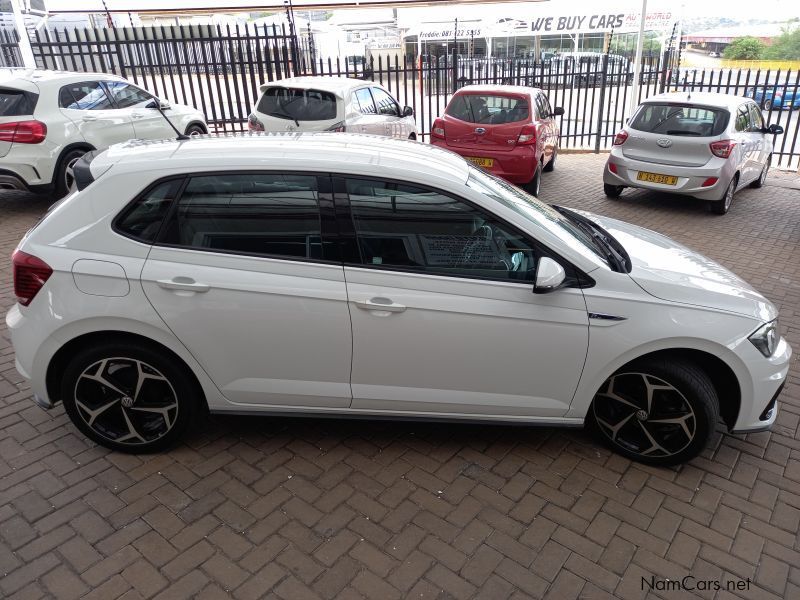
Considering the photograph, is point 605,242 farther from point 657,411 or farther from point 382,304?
point 382,304

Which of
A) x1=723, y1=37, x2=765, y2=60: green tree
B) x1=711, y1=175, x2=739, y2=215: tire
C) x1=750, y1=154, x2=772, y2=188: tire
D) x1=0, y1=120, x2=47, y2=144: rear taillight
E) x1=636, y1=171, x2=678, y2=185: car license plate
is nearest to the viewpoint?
x1=0, y1=120, x2=47, y2=144: rear taillight

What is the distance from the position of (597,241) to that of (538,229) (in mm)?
679

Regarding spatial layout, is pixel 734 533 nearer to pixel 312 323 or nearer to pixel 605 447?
pixel 605 447

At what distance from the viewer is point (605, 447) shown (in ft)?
11.1

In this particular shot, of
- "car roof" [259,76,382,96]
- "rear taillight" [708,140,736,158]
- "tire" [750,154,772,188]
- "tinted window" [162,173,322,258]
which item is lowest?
"tire" [750,154,772,188]

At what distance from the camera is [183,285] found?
287 cm

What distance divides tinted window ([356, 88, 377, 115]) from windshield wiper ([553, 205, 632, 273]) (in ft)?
18.3

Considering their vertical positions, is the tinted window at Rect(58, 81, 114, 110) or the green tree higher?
the tinted window at Rect(58, 81, 114, 110)

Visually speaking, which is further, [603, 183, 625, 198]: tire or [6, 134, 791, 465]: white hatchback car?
[603, 183, 625, 198]: tire

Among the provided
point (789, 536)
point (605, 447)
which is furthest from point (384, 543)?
point (789, 536)

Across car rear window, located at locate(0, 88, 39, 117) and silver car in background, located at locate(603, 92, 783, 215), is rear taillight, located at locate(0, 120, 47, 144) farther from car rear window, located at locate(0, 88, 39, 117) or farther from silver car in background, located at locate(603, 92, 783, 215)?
silver car in background, located at locate(603, 92, 783, 215)

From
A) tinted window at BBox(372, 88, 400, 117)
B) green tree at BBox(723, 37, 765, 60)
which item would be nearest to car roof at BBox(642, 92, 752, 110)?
tinted window at BBox(372, 88, 400, 117)

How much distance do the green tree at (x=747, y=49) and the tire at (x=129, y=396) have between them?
49.7 m

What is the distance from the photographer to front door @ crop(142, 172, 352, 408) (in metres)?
2.87
